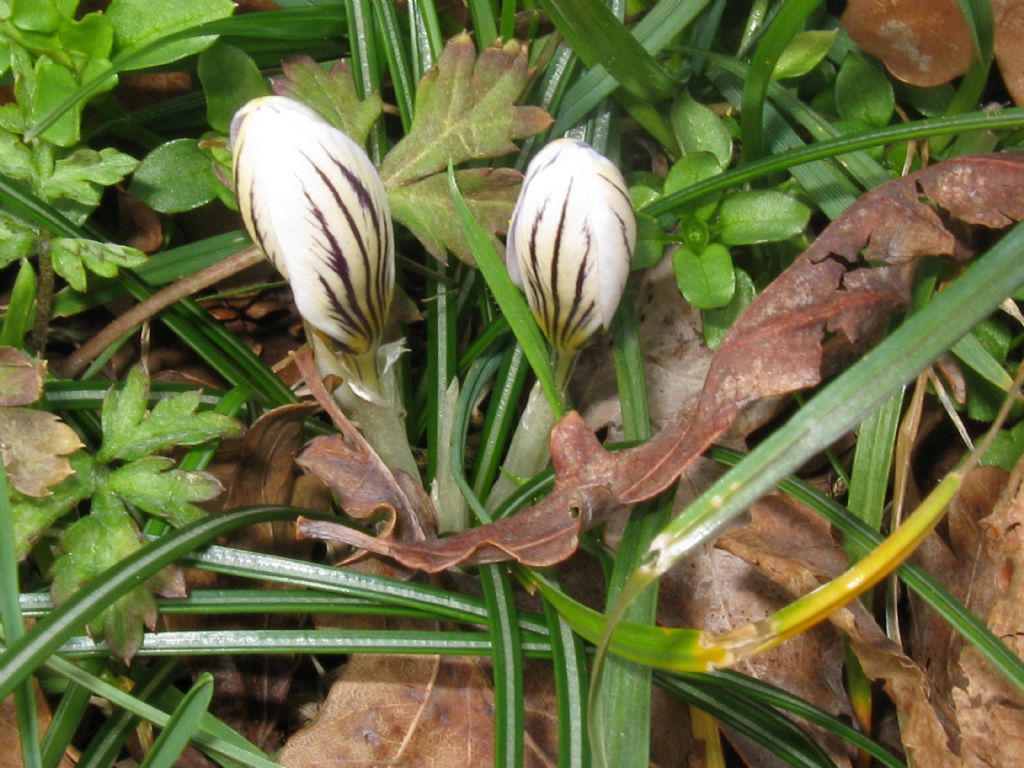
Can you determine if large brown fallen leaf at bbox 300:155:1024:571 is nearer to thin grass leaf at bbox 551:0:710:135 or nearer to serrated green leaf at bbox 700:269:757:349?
serrated green leaf at bbox 700:269:757:349

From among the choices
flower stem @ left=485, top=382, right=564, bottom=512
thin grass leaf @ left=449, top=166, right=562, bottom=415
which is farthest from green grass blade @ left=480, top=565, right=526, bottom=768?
thin grass leaf @ left=449, top=166, right=562, bottom=415

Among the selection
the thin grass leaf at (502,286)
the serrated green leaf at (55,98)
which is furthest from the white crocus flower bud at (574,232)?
the serrated green leaf at (55,98)

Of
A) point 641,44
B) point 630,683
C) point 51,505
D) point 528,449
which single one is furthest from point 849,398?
point 51,505

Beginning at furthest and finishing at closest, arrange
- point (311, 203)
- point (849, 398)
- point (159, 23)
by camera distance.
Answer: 1. point (159, 23)
2. point (311, 203)
3. point (849, 398)

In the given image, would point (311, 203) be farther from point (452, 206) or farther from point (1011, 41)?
point (1011, 41)

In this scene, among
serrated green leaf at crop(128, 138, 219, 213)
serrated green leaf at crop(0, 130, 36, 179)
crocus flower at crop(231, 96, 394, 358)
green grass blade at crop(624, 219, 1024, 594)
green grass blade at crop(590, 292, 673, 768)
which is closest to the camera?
green grass blade at crop(624, 219, 1024, 594)

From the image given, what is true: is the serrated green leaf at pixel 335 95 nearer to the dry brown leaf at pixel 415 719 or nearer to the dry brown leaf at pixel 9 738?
the dry brown leaf at pixel 415 719

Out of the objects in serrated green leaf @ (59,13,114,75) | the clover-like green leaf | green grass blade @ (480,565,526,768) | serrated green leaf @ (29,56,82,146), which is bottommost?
green grass blade @ (480,565,526,768)
